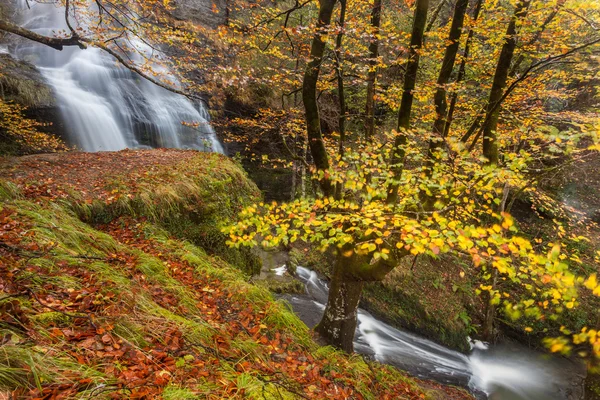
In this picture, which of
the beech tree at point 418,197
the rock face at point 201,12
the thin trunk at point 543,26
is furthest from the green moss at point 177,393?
the rock face at point 201,12

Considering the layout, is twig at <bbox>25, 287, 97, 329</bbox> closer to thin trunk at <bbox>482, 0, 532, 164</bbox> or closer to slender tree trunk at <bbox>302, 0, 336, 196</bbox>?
slender tree trunk at <bbox>302, 0, 336, 196</bbox>

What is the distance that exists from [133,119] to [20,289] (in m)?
11.6

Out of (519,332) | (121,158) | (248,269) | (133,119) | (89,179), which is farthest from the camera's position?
(133,119)

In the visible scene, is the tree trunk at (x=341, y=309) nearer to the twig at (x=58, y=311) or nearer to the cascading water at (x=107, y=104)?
the twig at (x=58, y=311)

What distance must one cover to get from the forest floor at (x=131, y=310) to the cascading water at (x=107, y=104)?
511cm

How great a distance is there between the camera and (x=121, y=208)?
215 inches

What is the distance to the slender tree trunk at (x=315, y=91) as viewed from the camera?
4.06 m

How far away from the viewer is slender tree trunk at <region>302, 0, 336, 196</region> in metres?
4.06

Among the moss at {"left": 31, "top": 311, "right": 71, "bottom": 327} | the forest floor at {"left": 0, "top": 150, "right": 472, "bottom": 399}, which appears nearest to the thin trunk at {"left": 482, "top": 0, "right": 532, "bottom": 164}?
the forest floor at {"left": 0, "top": 150, "right": 472, "bottom": 399}

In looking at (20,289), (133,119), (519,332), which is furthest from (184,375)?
(519,332)

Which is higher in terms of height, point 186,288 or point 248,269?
point 186,288

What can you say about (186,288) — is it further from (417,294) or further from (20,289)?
(417,294)

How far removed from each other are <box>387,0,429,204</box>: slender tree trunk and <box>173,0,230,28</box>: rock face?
1746 cm

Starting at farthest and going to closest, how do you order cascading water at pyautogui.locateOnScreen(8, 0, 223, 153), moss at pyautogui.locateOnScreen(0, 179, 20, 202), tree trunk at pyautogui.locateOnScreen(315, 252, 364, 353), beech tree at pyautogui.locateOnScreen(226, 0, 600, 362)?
1. cascading water at pyautogui.locateOnScreen(8, 0, 223, 153)
2. tree trunk at pyautogui.locateOnScreen(315, 252, 364, 353)
3. moss at pyautogui.locateOnScreen(0, 179, 20, 202)
4. beech tree at pyautogui.locateOnScreen(226, 0, 600, 362)
